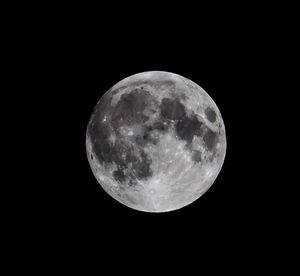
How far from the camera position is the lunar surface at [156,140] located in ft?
15.2

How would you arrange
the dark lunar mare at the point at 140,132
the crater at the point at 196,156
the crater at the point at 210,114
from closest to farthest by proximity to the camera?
the dark lunar mare at the point at 140,132 → the crater at the point at 196,156 → the crater at the point at 210,114

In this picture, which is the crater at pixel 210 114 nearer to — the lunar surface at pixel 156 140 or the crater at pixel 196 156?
the lunar surface at pixel 156 140

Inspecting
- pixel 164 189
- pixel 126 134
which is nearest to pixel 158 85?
pixel 126 134

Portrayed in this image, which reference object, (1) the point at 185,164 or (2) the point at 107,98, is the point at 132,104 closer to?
(2) the point at 107,98

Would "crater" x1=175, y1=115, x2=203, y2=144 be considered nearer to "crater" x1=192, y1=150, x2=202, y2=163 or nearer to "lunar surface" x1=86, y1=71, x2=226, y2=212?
"lunar surface" x1=86, y1=71, x2=226, y2=212

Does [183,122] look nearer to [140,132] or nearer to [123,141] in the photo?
[140,132]

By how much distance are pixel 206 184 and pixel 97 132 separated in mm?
1447

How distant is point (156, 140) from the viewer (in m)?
4.61

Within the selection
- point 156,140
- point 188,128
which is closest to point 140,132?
point 156,140

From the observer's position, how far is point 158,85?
4.89 metres

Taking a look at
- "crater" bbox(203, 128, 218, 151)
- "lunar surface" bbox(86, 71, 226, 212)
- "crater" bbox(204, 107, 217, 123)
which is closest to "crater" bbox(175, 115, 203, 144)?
"lunar surface" bbox(86, 71, 226, 212)

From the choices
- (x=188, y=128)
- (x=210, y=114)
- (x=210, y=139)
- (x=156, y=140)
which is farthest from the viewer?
(x=210, y=114)

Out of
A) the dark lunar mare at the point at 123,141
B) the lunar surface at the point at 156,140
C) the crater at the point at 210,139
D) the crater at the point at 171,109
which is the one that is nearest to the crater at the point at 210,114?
the lunar surface at the point at 156,140

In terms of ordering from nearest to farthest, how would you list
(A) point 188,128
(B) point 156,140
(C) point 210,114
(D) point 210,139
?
(B) point 156,140 → (A) point 188,128 → (D) point 210,139 → (C) point 210,114
